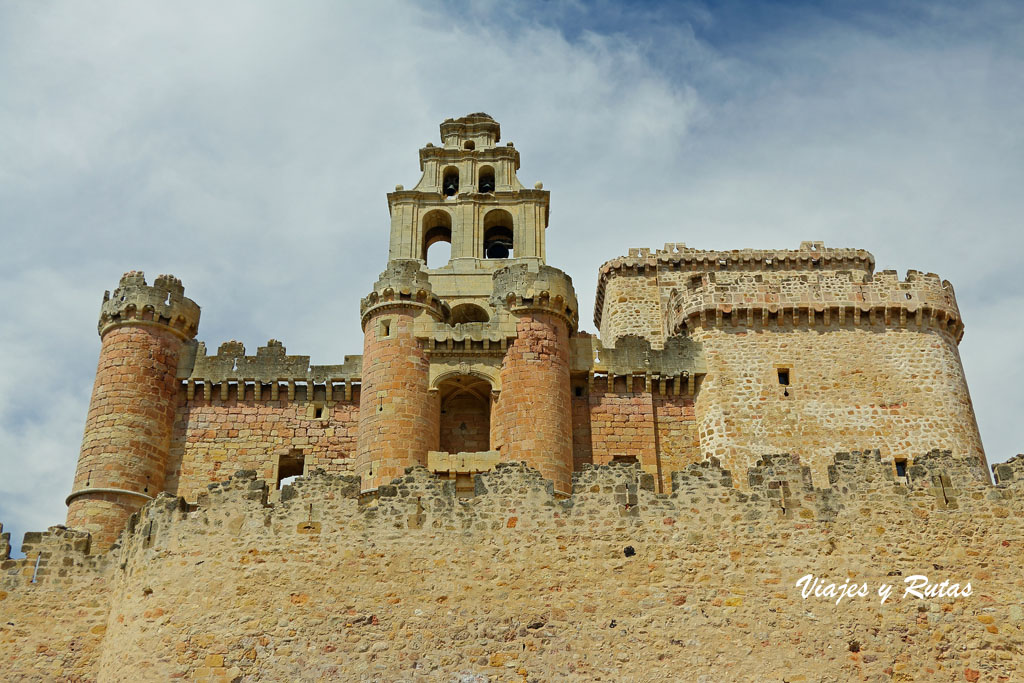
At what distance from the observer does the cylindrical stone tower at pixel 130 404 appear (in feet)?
78.8

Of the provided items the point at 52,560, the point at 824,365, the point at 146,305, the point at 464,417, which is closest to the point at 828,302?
the point at 824,365

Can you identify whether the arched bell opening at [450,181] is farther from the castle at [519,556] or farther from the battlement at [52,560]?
the battlement at [52,560]

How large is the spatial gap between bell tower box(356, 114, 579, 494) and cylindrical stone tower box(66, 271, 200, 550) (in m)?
4.99

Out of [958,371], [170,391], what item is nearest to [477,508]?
[170,391]

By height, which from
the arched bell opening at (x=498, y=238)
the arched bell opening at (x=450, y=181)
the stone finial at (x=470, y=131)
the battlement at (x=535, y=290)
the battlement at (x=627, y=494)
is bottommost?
the battlement at (x=627, y=494)

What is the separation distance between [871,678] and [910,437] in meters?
11.6

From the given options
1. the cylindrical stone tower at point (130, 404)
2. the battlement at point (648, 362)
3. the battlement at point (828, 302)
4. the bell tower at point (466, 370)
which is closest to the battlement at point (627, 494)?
the bell tower at point (466, 370)

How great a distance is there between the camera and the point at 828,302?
27062 millimetres

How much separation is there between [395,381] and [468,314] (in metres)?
4.56

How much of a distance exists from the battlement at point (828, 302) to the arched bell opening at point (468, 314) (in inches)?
203

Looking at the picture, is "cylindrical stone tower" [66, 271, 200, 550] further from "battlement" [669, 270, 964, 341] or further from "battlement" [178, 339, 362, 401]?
"battlement" [669, 270, 964, 341]

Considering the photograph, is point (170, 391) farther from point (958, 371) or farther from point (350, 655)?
point (958, 371)

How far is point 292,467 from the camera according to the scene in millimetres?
26625

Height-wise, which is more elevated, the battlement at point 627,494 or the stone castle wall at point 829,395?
the stone castle wall at point 829,395
